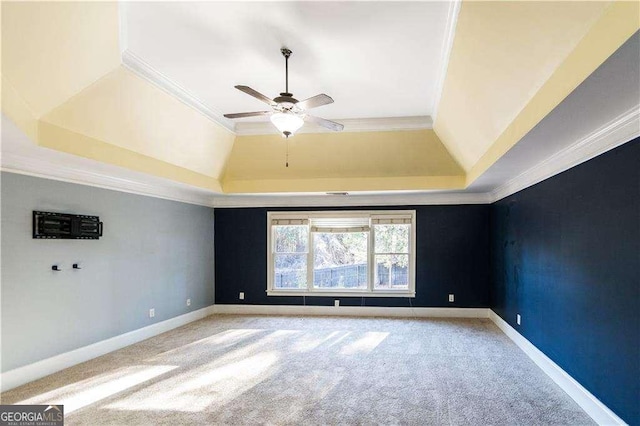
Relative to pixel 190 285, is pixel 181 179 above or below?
above

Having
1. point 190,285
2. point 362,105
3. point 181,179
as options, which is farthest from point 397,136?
point 190,285

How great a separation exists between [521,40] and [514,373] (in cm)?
346

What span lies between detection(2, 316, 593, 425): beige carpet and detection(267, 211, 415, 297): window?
1.78 meters

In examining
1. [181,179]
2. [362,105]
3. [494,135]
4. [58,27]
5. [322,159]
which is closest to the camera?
[58,27]

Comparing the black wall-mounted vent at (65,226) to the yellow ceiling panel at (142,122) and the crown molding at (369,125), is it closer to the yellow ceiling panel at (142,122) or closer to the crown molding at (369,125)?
the yellow ceiling panel at (142,122)

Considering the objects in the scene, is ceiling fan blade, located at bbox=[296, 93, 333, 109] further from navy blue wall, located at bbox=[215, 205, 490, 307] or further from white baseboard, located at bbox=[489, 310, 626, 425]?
navy blue wall, located at bbox=[215, 205, 490, 307]

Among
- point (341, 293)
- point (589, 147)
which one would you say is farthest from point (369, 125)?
point (341, 293)

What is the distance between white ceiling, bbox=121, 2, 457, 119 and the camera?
3.19 meters

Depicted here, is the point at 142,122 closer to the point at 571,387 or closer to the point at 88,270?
the point at 88,270

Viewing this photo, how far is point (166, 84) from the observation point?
4.52 m

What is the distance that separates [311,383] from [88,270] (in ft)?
10.0

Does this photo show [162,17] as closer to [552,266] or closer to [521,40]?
[521,40]

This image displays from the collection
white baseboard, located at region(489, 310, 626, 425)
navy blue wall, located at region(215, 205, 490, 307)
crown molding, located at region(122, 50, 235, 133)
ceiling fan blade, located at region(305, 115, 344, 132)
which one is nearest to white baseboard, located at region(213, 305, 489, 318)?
navy blue wall, located at region(215, 205, 490, 307)

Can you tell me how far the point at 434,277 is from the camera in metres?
7.52
